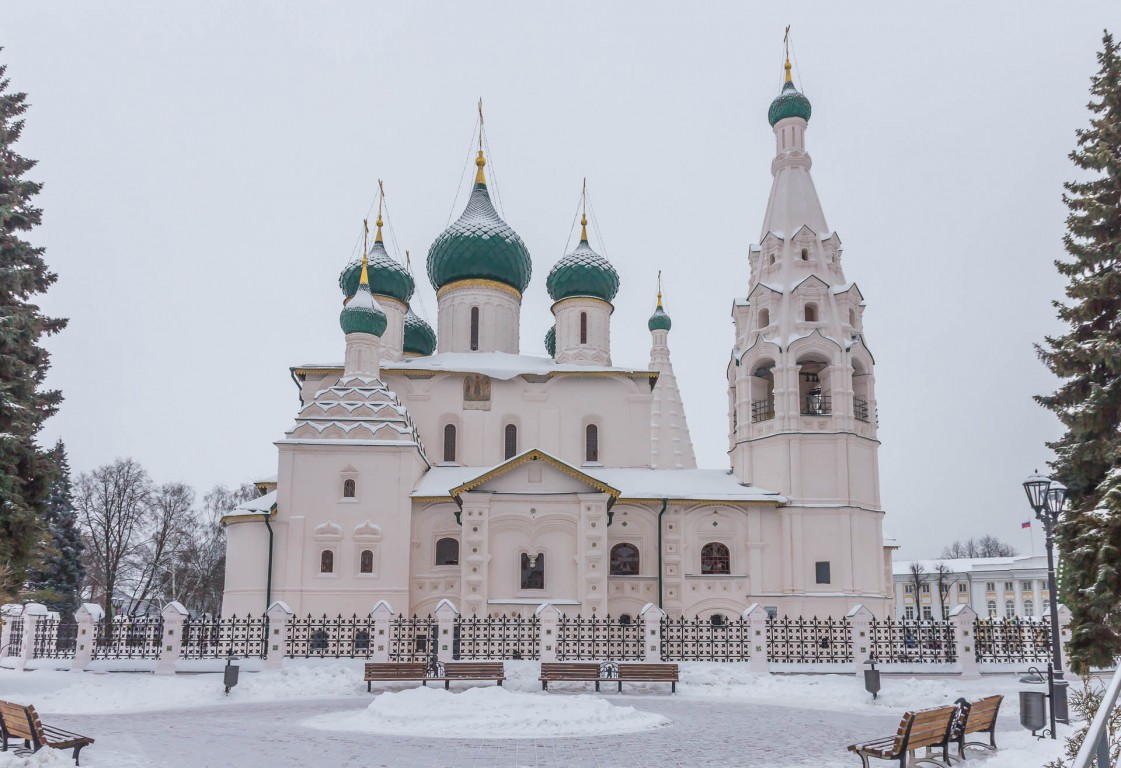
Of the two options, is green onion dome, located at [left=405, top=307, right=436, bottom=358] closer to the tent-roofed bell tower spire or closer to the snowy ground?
the tent-roofed bell tower spire

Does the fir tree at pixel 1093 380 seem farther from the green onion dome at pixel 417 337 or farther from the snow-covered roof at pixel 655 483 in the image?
the green onion dome at pixel 417 337

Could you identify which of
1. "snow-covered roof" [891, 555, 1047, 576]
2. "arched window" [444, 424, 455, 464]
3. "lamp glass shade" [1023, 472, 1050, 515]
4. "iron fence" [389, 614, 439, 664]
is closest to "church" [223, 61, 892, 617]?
"arched window" [444, 424, 455, 464]

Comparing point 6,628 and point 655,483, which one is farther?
point 655,483

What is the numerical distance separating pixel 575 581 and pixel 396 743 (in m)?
14.7

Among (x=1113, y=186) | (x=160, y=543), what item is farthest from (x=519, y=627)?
(x=160, y=543)

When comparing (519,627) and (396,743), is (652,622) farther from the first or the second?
(396,743)

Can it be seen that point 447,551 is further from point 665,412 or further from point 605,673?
point 665,412

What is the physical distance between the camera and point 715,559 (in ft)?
86.9

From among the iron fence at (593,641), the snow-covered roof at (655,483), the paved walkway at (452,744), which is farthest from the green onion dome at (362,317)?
the paved walkway at (452,744)

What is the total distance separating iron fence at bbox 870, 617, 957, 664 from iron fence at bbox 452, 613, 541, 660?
6.80 m

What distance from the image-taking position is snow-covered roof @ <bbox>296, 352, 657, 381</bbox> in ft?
94.8

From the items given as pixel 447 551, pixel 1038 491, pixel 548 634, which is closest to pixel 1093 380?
pixel 1038 491

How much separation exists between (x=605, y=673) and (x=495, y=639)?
164 inches

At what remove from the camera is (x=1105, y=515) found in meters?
13.5
